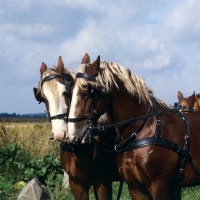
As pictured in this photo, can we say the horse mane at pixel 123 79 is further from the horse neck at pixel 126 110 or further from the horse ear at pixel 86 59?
the horse ear at pixel 86 59

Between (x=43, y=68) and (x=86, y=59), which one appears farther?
(x=43, y=68)

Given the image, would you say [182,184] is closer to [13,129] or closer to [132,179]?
[132,179]

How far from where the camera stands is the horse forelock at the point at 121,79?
498cm

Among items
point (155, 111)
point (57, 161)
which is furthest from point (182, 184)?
point (57, 161)

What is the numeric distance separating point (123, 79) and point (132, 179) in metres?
1.01

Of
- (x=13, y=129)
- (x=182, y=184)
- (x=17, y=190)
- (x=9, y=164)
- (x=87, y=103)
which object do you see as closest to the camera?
(x=87, y=103)

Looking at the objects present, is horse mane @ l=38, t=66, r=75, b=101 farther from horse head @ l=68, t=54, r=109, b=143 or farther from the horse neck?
the horse neck

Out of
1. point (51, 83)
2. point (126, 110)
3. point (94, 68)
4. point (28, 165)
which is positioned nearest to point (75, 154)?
point (51, 83)

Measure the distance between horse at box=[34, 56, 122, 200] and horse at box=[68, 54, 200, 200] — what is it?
45 cm

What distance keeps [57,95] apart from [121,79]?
0.82 m

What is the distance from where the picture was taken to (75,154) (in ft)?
19.0

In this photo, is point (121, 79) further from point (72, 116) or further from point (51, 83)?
point (51, 83)

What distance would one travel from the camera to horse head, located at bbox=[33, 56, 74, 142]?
5234mm

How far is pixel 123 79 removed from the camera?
16.7ft
